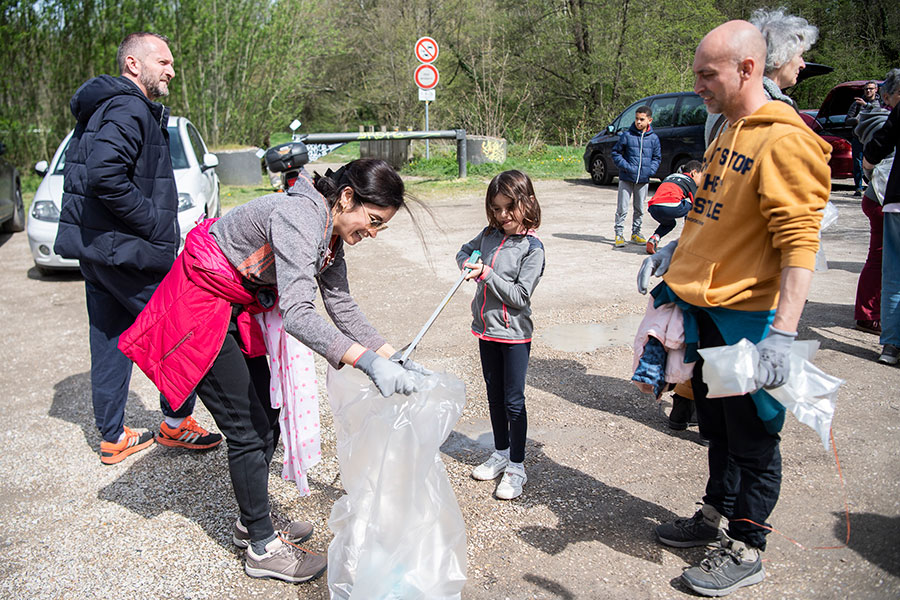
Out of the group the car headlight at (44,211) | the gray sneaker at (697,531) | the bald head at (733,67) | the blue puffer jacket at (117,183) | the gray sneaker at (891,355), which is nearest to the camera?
the bald head at (733,67)

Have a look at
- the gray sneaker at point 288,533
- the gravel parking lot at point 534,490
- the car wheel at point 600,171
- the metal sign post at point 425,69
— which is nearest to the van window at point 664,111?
the car wheel at point 600,171

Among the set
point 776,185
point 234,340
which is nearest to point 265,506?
point 234,340

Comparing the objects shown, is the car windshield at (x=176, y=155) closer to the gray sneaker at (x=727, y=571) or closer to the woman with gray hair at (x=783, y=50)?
the woman with gray hair at (x=783, y=50)

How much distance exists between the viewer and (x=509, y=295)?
2912 millimetres

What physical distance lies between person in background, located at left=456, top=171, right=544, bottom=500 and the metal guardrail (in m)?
9.66

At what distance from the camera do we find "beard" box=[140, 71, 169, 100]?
3.38 meters

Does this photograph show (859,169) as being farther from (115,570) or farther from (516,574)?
(115,570)

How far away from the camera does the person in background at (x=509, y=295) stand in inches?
116

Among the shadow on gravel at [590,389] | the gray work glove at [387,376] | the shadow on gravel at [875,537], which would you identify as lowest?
the shadow on gravel at [875,537]

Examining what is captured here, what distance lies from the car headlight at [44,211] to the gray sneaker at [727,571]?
7.22 metres

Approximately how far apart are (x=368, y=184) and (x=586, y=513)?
174 centimetres

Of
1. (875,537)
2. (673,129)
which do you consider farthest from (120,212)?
(673,129)

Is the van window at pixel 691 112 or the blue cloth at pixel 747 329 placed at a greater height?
the van window at pixel 691 112

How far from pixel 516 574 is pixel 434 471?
0.64 meters
